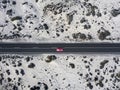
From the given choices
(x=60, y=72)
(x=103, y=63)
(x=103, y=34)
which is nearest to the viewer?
(x=60, y=72)

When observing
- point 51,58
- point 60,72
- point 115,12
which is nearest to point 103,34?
point 115,12

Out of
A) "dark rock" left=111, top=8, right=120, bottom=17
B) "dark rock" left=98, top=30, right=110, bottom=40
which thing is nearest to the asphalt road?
"dark rock" left=98, top=30, right=110, bottom=40

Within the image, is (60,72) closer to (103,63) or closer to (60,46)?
(60,46)

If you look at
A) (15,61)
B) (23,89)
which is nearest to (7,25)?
(15,61)

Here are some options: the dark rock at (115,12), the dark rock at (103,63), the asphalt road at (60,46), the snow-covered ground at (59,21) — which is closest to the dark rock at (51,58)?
the asphalt road at (60,46)

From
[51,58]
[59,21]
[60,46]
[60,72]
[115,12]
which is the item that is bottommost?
[60,72]

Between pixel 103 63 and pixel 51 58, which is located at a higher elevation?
pixel 51 58
